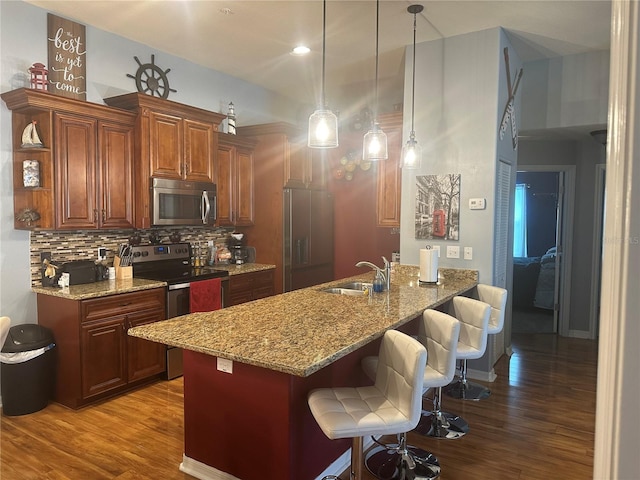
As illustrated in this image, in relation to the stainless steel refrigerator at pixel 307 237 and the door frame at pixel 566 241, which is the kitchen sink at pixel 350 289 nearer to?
the stainless steel refrigerator at pixel 307 237

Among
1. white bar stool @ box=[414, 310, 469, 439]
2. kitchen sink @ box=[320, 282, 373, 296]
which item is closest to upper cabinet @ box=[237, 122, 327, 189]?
kitchen sink @ box=[320, 282, 373, 296]

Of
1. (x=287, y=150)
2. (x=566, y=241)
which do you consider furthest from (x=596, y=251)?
Answer: (x=287, y=150)

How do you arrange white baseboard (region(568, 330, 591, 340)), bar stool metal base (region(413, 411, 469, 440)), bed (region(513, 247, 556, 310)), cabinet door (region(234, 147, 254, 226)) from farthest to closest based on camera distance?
1. bed (region(513, 247, 556, 310))
2. white baseboard (region(568, 330, 591, 340))
3. cabinet door (region(234, 147, 254, 226))
4. bar stool metal base (region(413, 411, 469, 440))

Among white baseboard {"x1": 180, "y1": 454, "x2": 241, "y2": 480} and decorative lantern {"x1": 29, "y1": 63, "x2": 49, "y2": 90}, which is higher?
decorative lantern {"x1": 29, "y1": 63, "x2": 49, "y2": 90}

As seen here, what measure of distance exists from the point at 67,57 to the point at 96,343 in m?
2.36

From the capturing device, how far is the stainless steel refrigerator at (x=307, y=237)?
526cm

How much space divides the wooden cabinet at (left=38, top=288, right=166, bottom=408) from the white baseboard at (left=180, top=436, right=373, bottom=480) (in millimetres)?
1259

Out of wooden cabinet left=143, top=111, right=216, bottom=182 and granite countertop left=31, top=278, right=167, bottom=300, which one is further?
wooden cabinet left=143, top=111, right=216, bottom=182

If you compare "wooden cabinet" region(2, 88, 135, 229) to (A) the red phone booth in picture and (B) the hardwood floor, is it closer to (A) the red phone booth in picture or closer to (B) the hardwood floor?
(B) the hardwood floor

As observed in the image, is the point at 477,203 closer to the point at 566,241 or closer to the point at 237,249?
the point at 566,241

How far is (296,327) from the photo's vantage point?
2332 mm

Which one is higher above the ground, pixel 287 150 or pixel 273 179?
pixel 287 150

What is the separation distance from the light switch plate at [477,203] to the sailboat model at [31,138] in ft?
11.5

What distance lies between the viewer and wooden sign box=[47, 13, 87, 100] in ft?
11.8
